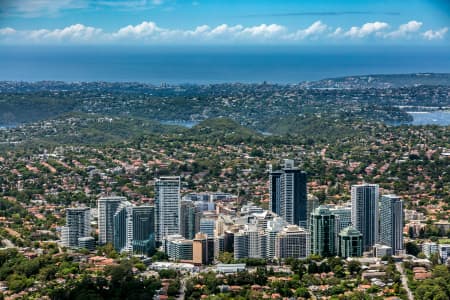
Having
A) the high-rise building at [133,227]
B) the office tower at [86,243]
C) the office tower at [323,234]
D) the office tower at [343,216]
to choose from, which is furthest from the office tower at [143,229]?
the office tower at [343,216]

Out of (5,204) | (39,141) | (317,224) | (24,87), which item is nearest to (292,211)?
(317,224)

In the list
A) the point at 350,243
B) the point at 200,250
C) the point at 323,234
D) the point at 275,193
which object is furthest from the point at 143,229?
the point at 350,243

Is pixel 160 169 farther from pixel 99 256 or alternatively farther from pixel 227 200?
pixel 99 256

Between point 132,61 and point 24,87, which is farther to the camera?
point 132,61

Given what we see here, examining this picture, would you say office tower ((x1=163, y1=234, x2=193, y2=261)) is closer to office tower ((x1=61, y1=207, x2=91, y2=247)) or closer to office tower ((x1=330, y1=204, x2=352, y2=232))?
office tower ((x1=61, y1=207, x2=91, y2=247))

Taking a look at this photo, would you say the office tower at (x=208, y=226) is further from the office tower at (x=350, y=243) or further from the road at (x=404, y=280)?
the road at (x=404, y=280)

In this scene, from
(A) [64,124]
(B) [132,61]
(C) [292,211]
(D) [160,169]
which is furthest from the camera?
(B) [132,61]

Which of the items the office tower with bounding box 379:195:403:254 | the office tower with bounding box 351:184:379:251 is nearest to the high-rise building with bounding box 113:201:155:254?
the office tower with bounding box 351:184:379:251
